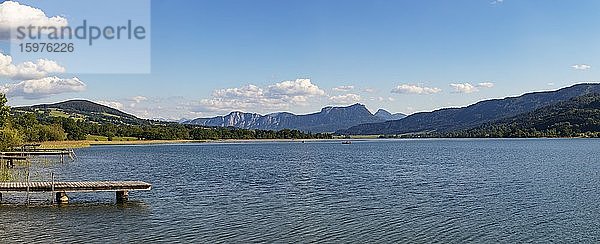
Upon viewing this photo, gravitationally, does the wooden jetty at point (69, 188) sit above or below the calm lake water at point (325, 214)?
above

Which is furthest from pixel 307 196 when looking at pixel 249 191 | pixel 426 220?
pixel 426 220

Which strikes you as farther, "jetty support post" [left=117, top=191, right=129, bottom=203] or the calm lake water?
"jetty support post" [left=117, top=191, right=129, bottom=203]

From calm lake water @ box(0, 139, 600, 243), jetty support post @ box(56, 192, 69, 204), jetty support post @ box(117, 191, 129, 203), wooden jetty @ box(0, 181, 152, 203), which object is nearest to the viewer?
calm lake water @ box(0, 139, 600, 243)

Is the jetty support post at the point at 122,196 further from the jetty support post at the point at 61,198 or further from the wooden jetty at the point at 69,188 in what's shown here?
the jetty support post at the point at 61,198

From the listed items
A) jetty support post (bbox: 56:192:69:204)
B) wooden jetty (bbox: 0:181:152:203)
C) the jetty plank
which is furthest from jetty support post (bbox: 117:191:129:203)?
jetty support post (bbox: 56:192:69:204)

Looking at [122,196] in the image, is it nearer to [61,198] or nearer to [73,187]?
[73,187]

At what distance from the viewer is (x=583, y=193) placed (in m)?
38.1

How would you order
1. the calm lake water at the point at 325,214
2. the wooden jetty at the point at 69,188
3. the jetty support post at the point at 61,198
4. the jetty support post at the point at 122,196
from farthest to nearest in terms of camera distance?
the jetty support post at the point at 122,196
the wooden jetty at the point at 69,188
the jetty support post at the point at 61,198
the calm lake water at the point at 325,214

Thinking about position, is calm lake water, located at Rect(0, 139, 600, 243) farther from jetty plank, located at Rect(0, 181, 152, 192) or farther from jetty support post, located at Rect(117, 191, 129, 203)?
jetty plank, located at Rect(0, 181, 152, 192)

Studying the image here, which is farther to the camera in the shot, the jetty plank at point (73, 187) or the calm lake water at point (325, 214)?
the jetty plank at point (73, 187)

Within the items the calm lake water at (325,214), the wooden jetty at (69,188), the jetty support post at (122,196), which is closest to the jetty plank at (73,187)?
the wooden jetty at (69,188)

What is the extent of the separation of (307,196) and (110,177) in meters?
24.9

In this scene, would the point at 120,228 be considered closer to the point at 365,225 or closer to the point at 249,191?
the point at 365,225

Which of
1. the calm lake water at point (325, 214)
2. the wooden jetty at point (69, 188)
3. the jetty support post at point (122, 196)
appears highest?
the wooden jetty at point (69, 188)
